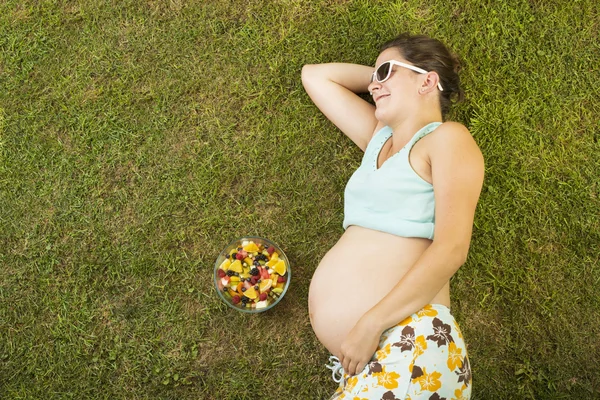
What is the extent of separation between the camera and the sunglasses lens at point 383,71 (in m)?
2.71

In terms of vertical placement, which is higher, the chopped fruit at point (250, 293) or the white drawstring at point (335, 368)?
the chopped fruit at point (250, 293)

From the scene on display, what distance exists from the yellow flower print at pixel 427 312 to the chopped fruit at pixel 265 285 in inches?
38.5

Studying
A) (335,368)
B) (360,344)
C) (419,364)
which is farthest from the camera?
(335,368)

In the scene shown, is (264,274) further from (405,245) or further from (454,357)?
(454,357)

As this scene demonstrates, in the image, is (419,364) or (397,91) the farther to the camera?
(397,91)

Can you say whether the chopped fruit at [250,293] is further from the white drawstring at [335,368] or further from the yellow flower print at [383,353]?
the yellow flower print at [383,353]

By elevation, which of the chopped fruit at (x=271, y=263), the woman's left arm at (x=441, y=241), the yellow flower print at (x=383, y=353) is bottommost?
the chopped fruit at (x=271, y=263)

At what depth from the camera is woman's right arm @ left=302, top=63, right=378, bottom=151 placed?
10.2 ft

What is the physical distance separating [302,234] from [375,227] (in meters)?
0.81

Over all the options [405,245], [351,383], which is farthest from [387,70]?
[351,383]

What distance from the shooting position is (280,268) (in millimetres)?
3111

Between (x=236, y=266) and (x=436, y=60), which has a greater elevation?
(x=436, y=60)

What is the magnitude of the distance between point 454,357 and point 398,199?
0.82m

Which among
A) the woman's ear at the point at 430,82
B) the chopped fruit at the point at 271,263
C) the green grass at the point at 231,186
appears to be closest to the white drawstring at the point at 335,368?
the green grass at the point at 231,186
